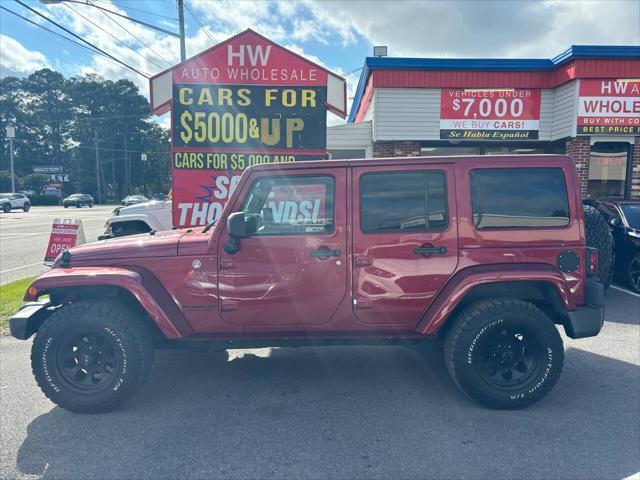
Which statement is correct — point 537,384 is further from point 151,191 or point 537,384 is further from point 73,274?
point 151,191

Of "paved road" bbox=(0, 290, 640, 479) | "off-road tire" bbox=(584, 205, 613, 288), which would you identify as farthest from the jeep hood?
"off-road tire" bbox=(584, 205, 613, 288)

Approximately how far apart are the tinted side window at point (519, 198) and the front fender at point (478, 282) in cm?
35

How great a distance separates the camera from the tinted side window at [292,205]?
3389 mm

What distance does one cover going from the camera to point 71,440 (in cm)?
297

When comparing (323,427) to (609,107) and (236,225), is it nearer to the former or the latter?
(236,225)

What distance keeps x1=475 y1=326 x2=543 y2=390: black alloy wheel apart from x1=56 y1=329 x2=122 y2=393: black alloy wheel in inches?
113

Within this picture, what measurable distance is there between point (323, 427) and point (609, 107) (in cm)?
1219

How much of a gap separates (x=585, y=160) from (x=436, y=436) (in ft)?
37.1

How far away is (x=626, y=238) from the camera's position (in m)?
7.11

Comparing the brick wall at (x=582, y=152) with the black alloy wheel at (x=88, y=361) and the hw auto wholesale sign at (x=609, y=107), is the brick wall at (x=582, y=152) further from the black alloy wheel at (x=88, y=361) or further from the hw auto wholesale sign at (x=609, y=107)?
the black alloy wheel at (x=88, y=361)

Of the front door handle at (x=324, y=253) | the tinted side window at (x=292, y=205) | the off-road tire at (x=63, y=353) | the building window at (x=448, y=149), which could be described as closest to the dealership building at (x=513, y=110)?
the building window at (x=448, y=149)

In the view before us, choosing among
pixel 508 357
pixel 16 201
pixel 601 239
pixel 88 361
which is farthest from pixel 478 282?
pixel 16 201

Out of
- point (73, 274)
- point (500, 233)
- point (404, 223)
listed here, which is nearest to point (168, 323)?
point (73, 274)

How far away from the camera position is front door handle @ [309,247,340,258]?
10.9 feet
